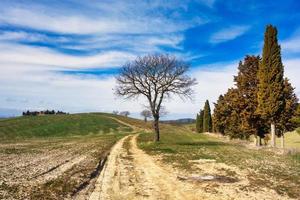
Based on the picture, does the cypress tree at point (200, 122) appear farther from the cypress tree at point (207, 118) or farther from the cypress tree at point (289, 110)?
the cypress tree at point (289, 110)

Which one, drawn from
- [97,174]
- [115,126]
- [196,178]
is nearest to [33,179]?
[97,174]

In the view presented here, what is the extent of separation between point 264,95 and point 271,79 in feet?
6.85

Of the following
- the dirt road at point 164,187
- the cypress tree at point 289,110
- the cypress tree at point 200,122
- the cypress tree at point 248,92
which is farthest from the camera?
the cypress tree at point 200,122

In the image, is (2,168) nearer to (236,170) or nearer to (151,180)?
(151,180)

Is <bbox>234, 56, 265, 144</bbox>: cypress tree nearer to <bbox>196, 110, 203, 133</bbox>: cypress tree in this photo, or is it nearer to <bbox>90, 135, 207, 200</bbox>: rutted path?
<bbox>90, 135, 207, 200</bbox>: rutted path

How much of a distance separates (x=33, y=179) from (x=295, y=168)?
14.9 meters

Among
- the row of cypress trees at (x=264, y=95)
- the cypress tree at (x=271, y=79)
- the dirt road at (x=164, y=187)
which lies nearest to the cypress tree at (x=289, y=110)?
the row of cypress trees at (x=264, y=95)

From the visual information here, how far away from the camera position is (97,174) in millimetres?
19000

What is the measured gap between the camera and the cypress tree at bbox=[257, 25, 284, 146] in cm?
4200

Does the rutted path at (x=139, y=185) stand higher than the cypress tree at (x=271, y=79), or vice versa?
the cypress tree at (x=271, y=79)

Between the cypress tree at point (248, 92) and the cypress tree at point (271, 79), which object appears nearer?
the cypress tree at point (271, 79)

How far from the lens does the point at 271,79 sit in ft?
139

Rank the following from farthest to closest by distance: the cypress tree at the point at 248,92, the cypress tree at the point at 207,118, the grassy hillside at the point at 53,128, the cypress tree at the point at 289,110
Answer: the cypress tree at the point at 207,118
the grassy hillside at the point at 53,128
the cypress tree at the point at 289,110
the cypress tree at the point at 248,92

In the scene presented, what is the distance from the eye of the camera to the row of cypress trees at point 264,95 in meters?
42.2
